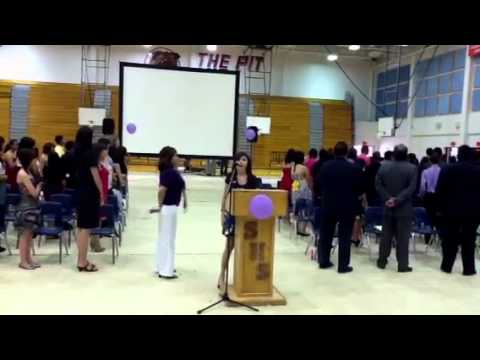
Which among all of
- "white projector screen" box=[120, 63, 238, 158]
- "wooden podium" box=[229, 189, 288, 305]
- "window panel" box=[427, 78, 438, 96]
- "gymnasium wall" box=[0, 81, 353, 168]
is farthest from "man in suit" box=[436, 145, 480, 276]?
"gymnasium wall" box=[0, 81, 353, 168]

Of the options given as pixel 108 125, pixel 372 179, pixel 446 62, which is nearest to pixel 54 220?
pixel 108 125

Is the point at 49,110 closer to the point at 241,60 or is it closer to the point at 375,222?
the point at 241,60

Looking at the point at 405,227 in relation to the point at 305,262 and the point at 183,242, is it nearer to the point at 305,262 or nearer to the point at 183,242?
the point at 305,262

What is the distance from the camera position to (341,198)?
5.45 meters

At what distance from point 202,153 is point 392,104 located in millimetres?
14113

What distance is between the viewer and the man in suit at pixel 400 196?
566 cm

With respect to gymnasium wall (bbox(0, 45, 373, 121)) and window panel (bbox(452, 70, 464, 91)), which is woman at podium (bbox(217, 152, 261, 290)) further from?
gymnasium wall (bbox(0, 45, 373, 121))

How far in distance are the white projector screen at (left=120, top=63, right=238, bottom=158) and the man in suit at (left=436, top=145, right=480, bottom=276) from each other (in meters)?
4.27

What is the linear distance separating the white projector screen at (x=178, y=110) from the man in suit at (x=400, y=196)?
150 inches

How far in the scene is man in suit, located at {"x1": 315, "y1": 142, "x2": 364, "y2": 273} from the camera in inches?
215

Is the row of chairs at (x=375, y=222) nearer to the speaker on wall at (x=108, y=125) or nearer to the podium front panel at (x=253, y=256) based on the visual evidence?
the podium front panel at (x=253, y=256)
